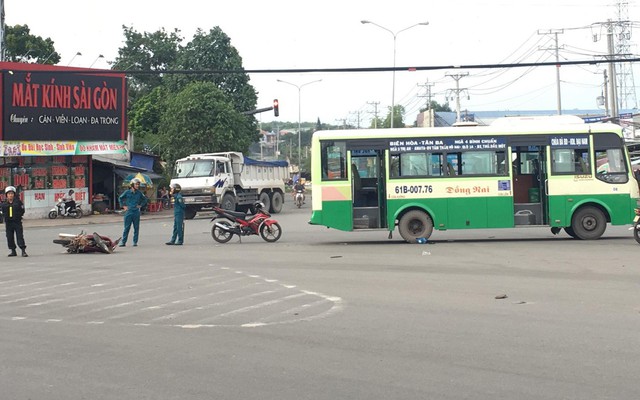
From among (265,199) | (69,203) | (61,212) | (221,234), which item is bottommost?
(221,234)

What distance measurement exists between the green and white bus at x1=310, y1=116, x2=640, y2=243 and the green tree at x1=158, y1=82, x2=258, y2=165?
29822 mm

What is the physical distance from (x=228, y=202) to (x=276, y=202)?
602cm

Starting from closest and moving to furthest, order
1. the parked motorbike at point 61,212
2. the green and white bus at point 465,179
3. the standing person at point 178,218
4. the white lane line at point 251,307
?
the white lane line at point 251,307, the green and white bus at point 465,179, the standing person at point 178,218, the parked motorbike at point 61,212

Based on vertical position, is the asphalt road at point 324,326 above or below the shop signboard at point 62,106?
below

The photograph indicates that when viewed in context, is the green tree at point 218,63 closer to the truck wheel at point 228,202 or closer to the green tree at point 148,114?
the green tree at point 148,114

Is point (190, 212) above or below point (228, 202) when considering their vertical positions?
below

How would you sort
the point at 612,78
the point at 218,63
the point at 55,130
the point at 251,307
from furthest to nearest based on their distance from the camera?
the point at 218,63, the point at 612,78, the point at 55,130, the point at 251,307

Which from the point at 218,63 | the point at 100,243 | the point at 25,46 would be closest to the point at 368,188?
the point at 100,243

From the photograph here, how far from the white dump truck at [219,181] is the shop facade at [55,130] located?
5.14 m

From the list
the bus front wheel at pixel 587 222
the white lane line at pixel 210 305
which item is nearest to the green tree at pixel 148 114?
the bus front wheel at pixel 587 222

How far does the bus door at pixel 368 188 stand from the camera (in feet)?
67.9

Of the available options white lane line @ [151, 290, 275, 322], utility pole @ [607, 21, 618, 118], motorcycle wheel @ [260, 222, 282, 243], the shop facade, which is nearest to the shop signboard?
the shop facade

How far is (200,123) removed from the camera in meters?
49.9

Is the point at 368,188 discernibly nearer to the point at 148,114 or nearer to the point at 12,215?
the point at 12,215
